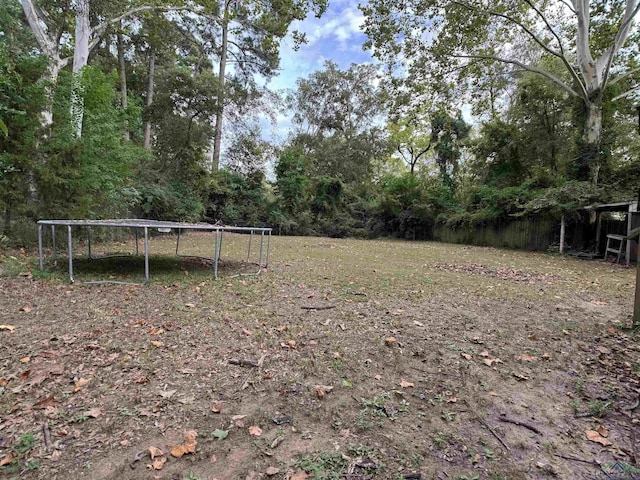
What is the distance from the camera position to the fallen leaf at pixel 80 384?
2.02 metres

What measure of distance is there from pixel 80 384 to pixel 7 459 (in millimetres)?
620

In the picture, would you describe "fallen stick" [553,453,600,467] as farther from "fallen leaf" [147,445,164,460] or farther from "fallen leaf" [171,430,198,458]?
"fallen leaf" [147,445,164,460]

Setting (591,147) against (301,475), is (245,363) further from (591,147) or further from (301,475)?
(591,147)

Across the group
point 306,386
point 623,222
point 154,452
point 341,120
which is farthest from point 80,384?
point 341,120

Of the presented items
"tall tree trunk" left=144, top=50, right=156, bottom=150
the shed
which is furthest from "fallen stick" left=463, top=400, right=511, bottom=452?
"tall tree trunk" left=144, top=50, right=156, bottom=150

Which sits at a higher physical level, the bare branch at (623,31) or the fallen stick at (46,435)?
the bare branch at (623,31)

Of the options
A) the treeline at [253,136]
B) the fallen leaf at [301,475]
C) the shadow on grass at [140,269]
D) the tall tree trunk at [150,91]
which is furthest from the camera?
the tall tree trunk at [150,91]

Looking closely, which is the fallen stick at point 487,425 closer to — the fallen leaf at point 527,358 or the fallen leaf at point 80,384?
the fallen leaf at point 527,358

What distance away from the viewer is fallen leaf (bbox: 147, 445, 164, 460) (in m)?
1.52

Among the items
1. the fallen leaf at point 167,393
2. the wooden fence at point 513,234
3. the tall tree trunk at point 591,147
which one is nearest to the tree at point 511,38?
the tall tree trunk at point 591,147

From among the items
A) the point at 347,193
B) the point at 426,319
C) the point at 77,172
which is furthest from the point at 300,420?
the point at 347,193

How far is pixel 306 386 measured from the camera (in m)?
2.16

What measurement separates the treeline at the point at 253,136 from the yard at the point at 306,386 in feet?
6.54

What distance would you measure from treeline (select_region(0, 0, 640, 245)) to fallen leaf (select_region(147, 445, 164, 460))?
8.90ft
